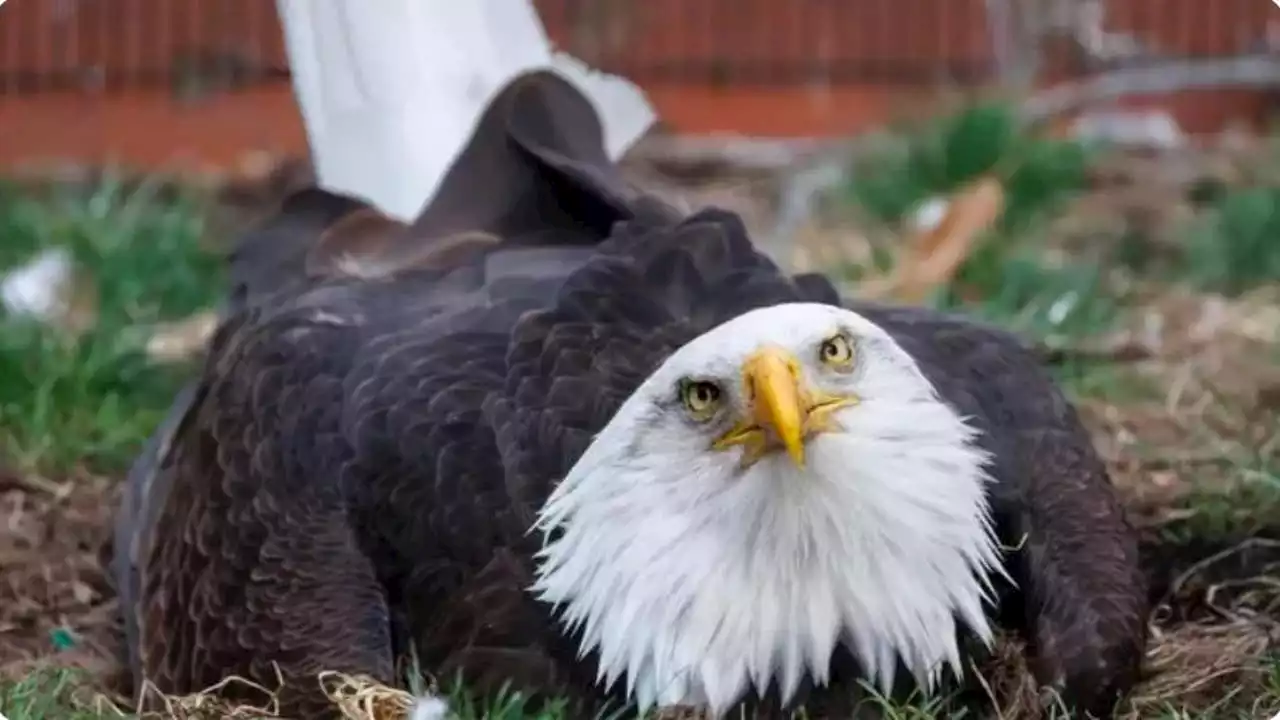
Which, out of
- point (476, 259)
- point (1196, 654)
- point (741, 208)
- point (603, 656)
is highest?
point (476, 259)

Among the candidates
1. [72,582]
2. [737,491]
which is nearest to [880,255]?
[72,582]

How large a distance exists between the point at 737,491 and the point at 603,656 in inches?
13.4

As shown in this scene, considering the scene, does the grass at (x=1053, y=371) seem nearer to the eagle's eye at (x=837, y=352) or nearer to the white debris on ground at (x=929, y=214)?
the white debris on ground at (x=929, y=214)

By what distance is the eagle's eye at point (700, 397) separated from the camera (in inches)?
112

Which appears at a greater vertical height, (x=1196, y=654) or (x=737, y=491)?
(x=737, y=491)

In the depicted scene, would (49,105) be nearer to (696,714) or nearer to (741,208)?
(741,208)

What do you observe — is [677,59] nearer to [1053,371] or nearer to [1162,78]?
[1162,78]

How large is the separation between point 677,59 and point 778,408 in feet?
Result: 20.4

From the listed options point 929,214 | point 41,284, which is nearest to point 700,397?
point 41,284

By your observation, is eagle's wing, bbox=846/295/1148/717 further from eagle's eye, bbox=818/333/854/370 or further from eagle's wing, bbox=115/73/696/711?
eagle's wing, bbox=115/73/696/711

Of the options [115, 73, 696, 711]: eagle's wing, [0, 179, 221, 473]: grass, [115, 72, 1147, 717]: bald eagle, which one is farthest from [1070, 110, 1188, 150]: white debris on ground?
[115, 72, 1147, 717]: bald eagle

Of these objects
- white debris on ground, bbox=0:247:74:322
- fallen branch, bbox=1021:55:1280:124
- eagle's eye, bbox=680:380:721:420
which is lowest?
fallen branch, bbox=1021:55:1280:124

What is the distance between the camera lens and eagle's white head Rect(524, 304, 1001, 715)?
2893 millimetres

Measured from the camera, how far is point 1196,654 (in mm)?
3406
